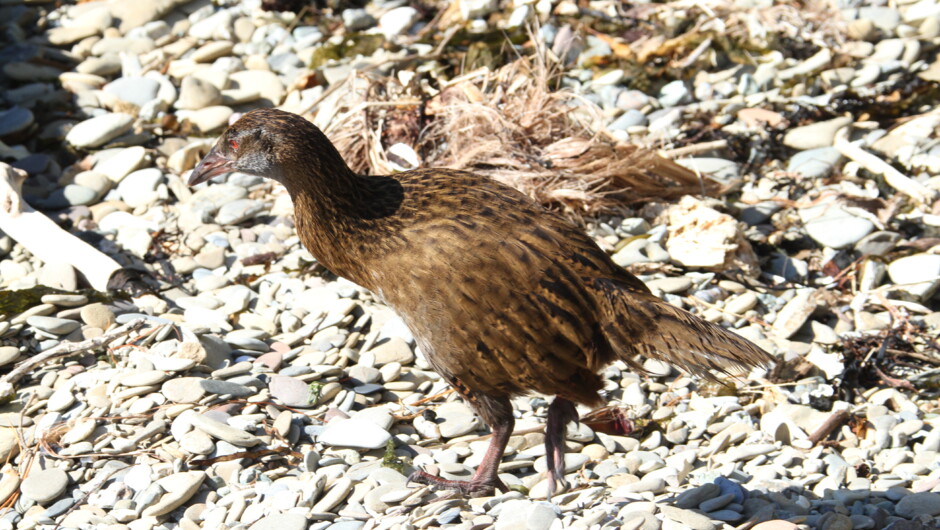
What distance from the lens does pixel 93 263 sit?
5727 millimetres

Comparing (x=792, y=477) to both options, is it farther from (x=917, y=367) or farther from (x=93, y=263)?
(x=93, y=263)

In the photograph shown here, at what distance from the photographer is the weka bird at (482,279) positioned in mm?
3850

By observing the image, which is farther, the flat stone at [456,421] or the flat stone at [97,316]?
the flat stone at [97,316]

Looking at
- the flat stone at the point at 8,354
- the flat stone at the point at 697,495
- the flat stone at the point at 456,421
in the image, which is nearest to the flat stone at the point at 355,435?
the flat stone at the point at 456,421

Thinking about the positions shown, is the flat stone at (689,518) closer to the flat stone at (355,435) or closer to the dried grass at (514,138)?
the flat stone at (355,435)

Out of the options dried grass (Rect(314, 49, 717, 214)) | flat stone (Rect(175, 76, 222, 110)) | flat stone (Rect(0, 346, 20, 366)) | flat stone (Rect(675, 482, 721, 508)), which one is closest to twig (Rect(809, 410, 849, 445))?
→ flat stone (Rect(675, 482, 721, 508))

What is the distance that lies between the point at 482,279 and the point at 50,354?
235cm

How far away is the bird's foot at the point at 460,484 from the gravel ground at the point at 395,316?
0.10 metres

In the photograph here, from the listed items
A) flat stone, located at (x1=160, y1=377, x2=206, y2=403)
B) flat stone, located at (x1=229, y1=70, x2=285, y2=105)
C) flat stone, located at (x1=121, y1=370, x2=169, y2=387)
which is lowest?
flat stone, located at (x1=160, y1=377, x2=206, y2=403)

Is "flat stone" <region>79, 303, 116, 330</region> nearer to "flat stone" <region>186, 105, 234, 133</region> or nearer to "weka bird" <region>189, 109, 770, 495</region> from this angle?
"weka bird" <region>189, 109, 770, 495</region>

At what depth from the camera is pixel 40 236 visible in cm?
593

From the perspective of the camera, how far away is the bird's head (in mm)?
4062

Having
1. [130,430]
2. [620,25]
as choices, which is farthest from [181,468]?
[620,25]

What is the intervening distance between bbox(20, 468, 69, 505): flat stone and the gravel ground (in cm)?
1
